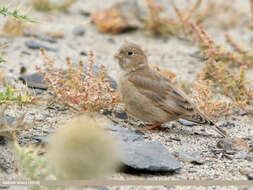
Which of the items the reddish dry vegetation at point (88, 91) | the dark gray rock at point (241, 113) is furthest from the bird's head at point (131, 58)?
the dark gray rock at point (241, 113)

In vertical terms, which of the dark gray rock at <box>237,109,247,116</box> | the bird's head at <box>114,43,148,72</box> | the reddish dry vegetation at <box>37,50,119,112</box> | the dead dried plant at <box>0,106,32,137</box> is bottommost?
the dark gray rock at <box>237,109,247,116</box>

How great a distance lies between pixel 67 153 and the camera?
203 centimetres

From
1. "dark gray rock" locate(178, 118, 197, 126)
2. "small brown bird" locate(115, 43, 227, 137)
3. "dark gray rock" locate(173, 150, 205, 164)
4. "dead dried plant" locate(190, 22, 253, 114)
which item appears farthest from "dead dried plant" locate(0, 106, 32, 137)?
"dead dried plant" locate(190, 22, 253, 114)

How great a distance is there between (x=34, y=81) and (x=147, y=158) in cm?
244

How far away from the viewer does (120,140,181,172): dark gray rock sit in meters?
3.31

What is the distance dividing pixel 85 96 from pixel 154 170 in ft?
4.33

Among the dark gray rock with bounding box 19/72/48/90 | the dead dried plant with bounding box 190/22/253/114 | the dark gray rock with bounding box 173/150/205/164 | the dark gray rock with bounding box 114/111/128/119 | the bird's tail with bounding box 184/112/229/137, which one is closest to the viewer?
the dark gray rock with bounding box 173/150/205/164

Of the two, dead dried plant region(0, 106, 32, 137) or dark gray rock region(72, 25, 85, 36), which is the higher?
dark gray rock region(72, 25, 85, 36)

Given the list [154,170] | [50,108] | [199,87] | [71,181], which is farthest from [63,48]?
[71,181]

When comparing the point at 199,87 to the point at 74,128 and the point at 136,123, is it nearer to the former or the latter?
the point at 136,123

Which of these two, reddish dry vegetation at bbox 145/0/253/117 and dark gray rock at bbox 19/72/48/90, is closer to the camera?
reddish dry vegetation at bbox 145/0/253/117

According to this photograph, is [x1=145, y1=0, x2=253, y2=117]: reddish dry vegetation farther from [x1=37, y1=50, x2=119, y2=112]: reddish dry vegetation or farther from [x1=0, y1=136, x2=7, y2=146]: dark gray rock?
→ [x1=0, y1=136, x2=7, y2=146]: dark gray rock

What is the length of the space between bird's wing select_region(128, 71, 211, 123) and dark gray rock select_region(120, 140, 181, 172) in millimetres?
929

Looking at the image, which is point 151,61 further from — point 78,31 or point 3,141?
point 3,141
